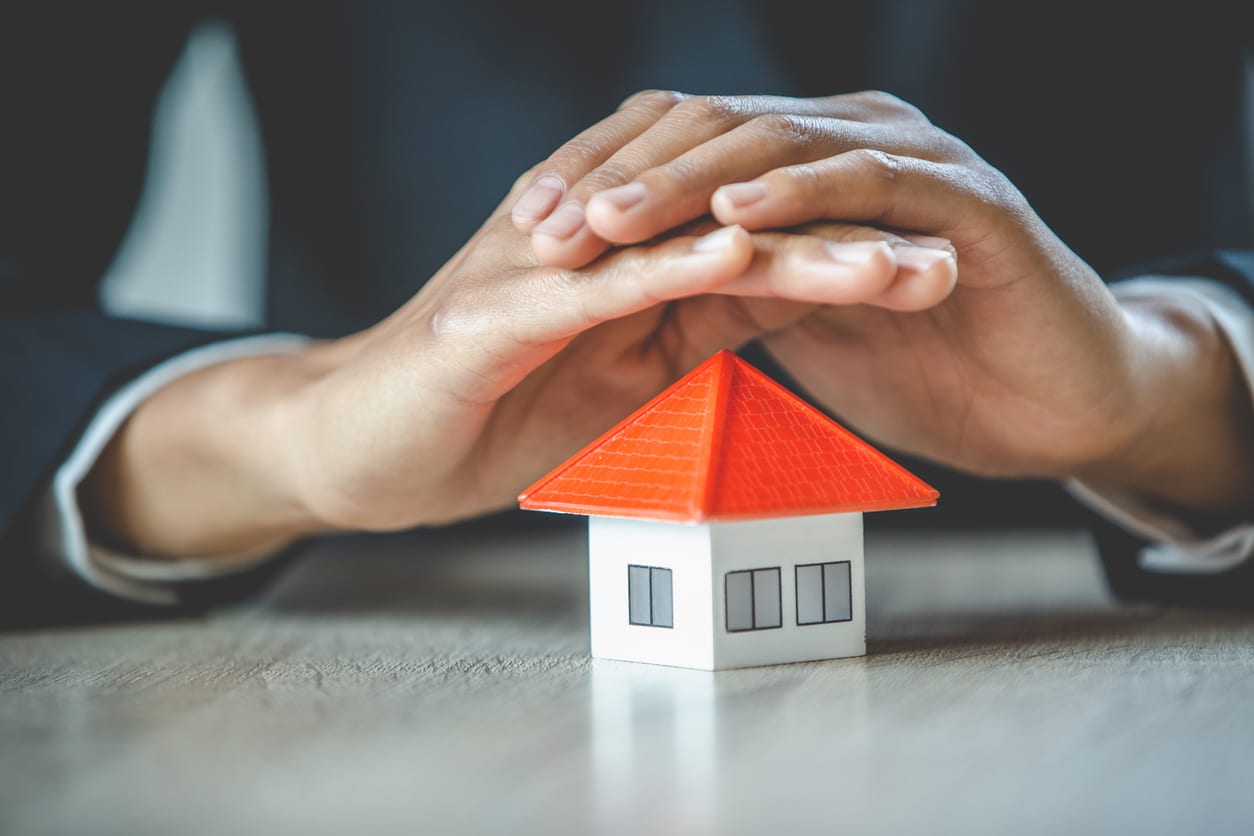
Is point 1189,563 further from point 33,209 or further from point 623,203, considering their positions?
point 33,209

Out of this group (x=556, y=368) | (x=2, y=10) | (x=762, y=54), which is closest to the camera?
(x=556, y=368)

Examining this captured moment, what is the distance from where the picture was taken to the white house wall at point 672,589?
64 cm

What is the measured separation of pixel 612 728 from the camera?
0.53 m

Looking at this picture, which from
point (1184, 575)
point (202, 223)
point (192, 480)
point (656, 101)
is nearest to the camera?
point (656, 101)

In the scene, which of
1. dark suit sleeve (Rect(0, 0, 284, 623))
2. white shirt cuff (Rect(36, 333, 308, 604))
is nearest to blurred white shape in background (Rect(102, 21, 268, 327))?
dark suit sleeve (Rect(0, 0, 284, 623))

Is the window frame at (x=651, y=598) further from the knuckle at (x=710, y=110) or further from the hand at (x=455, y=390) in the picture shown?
the knuckle at (x=710, y=110)

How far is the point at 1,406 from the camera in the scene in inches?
37.9

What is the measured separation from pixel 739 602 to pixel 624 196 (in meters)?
0.25

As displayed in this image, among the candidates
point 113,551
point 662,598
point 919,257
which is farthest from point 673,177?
point 113,551

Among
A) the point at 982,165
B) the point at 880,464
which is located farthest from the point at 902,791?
A: the point at 982,165

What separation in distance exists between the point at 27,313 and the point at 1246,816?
1.15 meters

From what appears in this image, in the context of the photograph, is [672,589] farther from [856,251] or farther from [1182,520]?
[1182,520]

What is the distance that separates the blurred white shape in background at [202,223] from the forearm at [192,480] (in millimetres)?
1117

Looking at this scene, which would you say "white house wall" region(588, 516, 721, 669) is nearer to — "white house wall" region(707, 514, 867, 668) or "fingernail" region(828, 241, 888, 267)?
"white house wall" region(707, 514, 867, 668)
